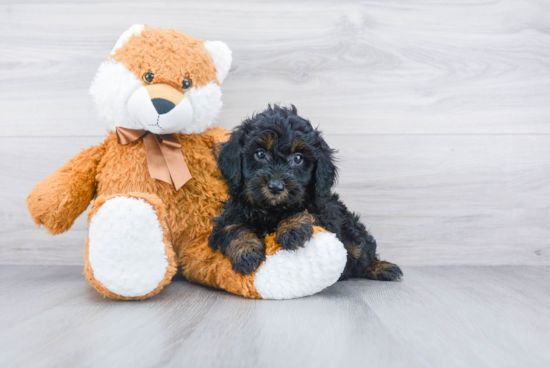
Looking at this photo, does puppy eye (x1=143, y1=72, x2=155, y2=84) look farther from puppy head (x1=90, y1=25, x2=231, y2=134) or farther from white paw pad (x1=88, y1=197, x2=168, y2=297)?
white paw pad (x1=88, y1=197, x2=168, y2=297)

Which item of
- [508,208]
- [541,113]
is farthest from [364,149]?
[541,113]

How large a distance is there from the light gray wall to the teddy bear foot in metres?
0.77

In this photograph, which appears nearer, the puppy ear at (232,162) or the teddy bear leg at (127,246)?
the teddy bear leg at (127,246)

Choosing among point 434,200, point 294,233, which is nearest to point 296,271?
point 294,233

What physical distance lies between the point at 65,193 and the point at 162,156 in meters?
0.38

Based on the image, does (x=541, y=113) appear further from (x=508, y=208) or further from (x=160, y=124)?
(x=160, y=124)

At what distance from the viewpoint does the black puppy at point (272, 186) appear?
135 centimetres

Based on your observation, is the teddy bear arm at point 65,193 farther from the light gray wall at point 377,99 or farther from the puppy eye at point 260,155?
the puppy eye at point 260,155

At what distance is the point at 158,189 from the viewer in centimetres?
159

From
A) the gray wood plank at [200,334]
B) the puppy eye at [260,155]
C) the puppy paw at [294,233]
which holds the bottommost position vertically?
the gray wood plank at [200,334]

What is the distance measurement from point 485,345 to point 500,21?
1748 mm

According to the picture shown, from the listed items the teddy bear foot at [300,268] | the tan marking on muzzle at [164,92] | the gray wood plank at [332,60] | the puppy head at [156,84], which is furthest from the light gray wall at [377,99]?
the teddy bear foot at [300,268]

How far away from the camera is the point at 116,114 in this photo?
156cm

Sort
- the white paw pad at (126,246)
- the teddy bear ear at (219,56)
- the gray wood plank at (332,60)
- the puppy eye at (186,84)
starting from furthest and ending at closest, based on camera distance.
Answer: the gray wood plank at (332,60), the teddy bear ear at (219,56), the puppy eye at (186,84), the white paw pad at (126,246)
